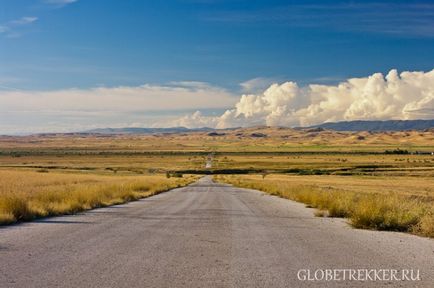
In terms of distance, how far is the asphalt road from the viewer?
862cm

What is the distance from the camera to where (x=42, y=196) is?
81.9ft

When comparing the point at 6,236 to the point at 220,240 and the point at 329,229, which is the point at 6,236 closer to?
the point at 220,240

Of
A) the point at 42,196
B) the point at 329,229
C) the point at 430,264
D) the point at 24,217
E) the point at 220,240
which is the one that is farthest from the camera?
the point at 42,196

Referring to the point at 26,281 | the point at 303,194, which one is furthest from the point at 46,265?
the point at 303,194

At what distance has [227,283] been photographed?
8438 millimetres

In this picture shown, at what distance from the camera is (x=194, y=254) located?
36.9 ft

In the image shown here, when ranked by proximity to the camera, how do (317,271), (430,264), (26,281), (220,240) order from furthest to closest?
(220,240) → (430,264) → (317,271) → (26,281)

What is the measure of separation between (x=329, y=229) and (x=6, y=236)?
917 cm

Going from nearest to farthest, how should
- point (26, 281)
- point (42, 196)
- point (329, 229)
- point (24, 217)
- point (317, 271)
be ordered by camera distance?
point (26, 281), point (317, 271), point (329, 229), point (24, 217), point (42, 196)

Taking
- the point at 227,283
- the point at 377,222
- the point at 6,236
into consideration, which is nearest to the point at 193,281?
the point at 227,283

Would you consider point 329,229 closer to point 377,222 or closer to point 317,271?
point 377,222

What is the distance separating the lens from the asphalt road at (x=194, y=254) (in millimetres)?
8617

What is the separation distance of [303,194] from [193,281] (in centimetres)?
2450

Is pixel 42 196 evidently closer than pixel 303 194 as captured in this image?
Yes
